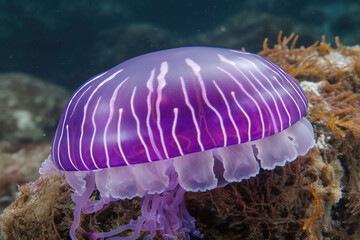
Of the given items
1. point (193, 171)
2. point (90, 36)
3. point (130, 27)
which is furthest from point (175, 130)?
point (90, 36)

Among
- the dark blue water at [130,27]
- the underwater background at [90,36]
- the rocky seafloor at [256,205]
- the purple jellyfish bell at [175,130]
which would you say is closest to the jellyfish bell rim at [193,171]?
the purple jellyfish bell at [175,130]

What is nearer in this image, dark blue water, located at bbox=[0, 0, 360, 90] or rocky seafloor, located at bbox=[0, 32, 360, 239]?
rocky seafloor, located at bbox=[0, 32, 360, 239]

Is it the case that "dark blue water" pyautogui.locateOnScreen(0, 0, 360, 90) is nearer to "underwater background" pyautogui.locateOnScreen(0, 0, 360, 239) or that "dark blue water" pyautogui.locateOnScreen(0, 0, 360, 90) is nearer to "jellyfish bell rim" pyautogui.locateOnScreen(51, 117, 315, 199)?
"underwater background" pyautogui.locateOnScreen(0, 0, 360, 239)

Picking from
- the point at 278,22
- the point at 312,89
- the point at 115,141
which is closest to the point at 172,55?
the point at 115,141

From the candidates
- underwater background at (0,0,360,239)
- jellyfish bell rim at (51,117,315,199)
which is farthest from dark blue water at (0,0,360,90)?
jellyfish bell rim at (51,117,315,199)

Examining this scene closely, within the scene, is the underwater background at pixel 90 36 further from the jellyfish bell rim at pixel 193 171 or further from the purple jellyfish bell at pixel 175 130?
the jellyfish bell rim at pixel 193 171

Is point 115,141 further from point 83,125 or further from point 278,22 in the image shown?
point 278,22
